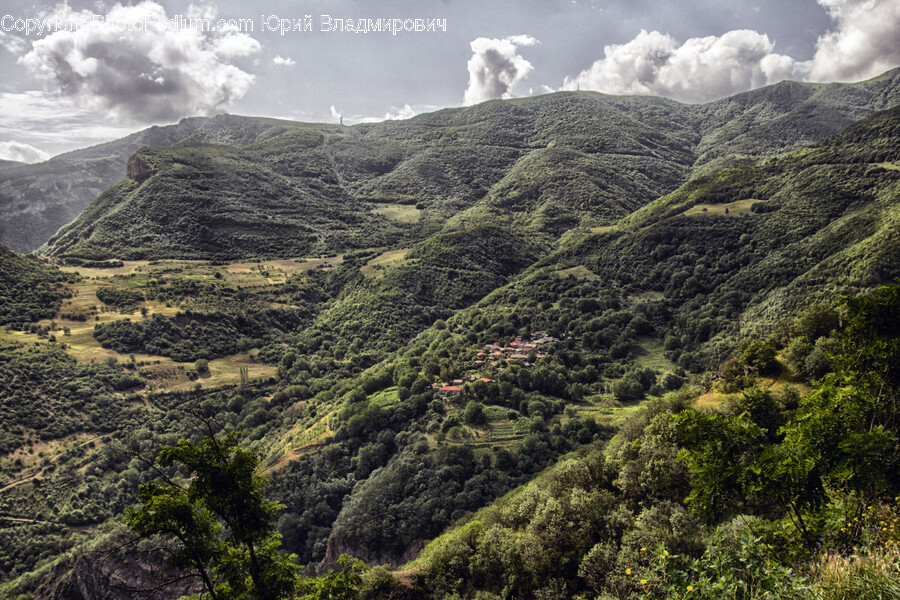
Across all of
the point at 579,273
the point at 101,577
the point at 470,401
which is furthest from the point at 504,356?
the point at 101,577

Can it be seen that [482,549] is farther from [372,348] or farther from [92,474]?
[372,348]

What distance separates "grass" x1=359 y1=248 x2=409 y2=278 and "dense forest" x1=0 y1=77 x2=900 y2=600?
3.11 m

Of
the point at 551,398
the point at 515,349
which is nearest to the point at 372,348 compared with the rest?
the point at 515,349

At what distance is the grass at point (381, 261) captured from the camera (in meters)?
129

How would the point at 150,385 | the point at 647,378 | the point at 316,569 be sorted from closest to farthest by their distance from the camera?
the point at 316,569, the point at 647,378, the point at 150,385

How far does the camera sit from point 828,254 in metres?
62.0

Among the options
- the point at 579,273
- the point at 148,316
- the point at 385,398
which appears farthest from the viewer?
the point at 579,273

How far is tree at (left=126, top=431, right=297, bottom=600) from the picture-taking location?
35.2 feet

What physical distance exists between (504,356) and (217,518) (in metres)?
57.3

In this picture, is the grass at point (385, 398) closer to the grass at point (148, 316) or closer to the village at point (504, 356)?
the village at point (504, 356)

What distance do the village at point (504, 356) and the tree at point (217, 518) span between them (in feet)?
141

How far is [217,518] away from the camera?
12250 mm

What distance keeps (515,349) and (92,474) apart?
62.3 meters

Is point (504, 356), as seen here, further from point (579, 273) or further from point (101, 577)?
point (101, 577)
